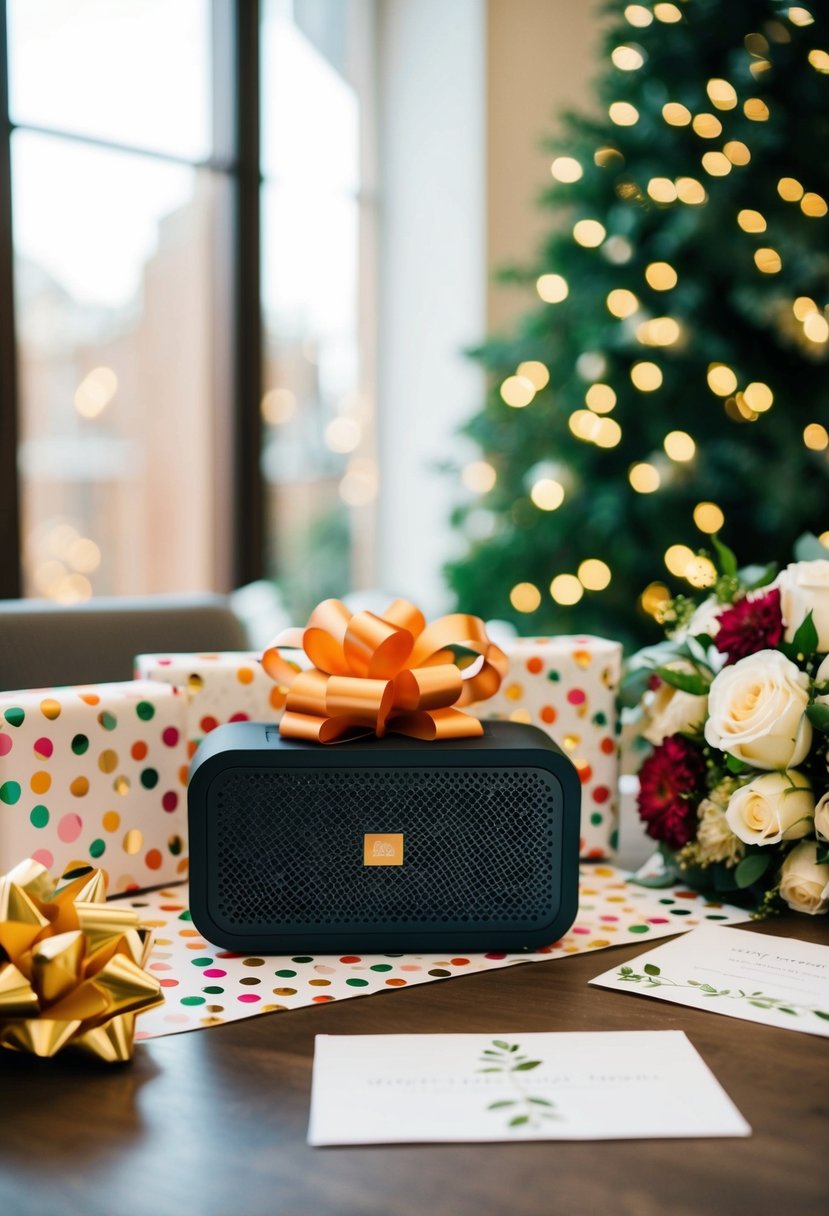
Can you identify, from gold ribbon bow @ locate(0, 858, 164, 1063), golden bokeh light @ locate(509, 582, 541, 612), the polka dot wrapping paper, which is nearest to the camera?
gold ribbon bow @ locate(0, 858, 164, 1063)

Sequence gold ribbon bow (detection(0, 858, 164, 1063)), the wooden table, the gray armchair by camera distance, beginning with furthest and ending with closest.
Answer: the gray armchair
gold ribbon bow (detection(0, 858, 164, 1063))
the wooden table

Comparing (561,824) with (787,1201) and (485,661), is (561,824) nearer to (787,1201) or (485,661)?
(485,661)

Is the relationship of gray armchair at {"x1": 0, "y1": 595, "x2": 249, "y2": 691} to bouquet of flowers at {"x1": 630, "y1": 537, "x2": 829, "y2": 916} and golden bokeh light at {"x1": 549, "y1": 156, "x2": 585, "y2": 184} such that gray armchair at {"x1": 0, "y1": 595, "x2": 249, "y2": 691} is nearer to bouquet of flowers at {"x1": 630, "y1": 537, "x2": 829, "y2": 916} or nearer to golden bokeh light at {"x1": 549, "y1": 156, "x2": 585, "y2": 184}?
bouquet of flowers at {"x1": 630, "y1": 537, "x2": 829, "y2": 916}

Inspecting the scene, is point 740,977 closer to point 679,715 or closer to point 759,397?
point 679,715

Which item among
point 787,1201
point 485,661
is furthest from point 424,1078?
point 485,661

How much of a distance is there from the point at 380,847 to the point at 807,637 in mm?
384

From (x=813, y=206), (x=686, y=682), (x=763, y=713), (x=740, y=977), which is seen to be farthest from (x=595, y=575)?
(x=740, y=977)

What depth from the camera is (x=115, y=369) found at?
2924 mm

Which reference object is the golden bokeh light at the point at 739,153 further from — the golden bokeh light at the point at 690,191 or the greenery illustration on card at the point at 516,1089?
the greenery illustration on card at the point at 516,1089

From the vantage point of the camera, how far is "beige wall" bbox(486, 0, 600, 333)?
326 centimetres

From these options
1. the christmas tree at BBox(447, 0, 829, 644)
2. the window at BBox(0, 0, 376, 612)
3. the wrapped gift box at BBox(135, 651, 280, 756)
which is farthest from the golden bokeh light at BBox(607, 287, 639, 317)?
the wrapped gift box at BBox(135, 651, 280, 756)

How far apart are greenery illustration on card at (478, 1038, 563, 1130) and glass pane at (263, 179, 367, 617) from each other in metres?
2.75

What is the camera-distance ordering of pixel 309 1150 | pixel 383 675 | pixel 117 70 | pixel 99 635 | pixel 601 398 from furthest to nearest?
pixel 117 70
pixel 601 398
pixel 99 635
pixel 383 675
pixel 309 1150

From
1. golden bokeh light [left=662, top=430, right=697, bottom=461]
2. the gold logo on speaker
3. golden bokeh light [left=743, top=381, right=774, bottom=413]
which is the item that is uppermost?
golden bokeh light [left=743, top=381, right=774, bottom=413]
